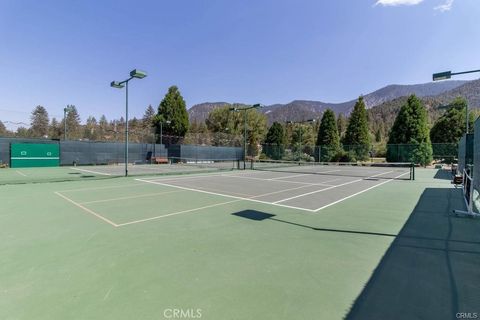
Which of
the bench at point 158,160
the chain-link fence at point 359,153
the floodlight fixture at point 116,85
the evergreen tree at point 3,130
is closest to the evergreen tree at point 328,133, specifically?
the chain-link fence at point 359,153

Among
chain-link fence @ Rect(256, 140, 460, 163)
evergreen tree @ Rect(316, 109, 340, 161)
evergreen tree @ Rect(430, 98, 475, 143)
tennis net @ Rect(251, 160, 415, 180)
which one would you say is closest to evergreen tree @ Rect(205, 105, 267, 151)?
chain-link fence @ Rect(256, 140, 460, 163)

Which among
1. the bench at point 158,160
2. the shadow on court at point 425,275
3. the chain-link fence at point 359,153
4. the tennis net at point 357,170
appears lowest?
the tennis net at point 357,170

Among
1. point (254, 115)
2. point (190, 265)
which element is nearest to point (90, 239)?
point (190, 265)

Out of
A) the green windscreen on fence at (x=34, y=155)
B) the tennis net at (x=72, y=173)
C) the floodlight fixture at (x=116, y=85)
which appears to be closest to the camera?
the tennis net at (x=72, y=173)

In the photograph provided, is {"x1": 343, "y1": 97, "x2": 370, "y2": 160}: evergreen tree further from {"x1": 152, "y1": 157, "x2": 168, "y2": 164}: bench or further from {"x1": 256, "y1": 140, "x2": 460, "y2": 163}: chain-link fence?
{"x1": 152, "y1": 157, "x2": 168, "y2": 164}: bench

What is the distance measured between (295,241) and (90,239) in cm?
361

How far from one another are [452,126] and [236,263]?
157 ft

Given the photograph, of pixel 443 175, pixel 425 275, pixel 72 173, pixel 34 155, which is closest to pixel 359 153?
pixel 443 175

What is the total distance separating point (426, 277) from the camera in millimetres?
3330

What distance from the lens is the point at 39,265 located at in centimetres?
363

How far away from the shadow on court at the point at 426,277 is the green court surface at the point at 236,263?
2 cm

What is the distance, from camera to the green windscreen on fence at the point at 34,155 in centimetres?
2333

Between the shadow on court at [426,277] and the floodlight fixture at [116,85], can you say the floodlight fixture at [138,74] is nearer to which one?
the floodlight fixture at [116,85]

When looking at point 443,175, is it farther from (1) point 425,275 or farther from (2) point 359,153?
(1) point 425,275
